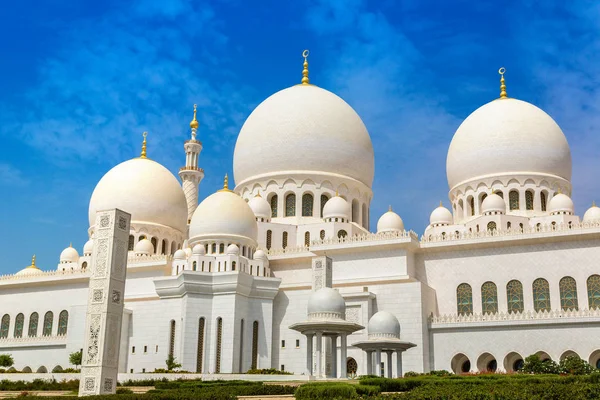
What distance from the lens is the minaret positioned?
137 feet

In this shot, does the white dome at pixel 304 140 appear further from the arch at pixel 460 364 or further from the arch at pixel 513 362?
the arch at pixel 513 362

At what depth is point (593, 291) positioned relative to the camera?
27.4 m

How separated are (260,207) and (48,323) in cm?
1278

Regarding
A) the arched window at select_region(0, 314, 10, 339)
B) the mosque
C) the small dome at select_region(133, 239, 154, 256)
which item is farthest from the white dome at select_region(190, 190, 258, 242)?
Answer: the arched window at select_region(0, 314, 10, 339)

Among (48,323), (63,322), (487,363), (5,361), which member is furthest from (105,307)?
(48,323)

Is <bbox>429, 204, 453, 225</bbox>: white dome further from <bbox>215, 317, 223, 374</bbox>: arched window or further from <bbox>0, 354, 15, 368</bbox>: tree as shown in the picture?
<bbox>0, 354, 15, 368</bbox>: tree

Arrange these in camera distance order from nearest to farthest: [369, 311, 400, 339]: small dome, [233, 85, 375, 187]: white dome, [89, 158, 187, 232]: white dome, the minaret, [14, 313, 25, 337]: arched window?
[369, 311, 400, 339]: small dome < [233, 85, 375, 187]: white dome < [14, 313, 25, 337]: arched window < [89, 158, 187, 232]: white dome < the minaret

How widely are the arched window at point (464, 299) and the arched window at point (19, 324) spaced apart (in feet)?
74.8

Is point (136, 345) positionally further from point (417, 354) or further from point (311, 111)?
point (311, 111)

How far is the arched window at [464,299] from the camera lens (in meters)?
29.2

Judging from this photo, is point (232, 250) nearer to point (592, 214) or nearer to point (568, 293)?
point (568, 293)

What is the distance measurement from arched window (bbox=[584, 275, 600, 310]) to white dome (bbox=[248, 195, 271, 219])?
15105mm

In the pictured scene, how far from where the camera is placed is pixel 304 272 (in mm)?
31922

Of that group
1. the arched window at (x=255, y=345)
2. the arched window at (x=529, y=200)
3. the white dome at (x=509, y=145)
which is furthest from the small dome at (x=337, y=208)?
the arched window at (x=529, y=200)
